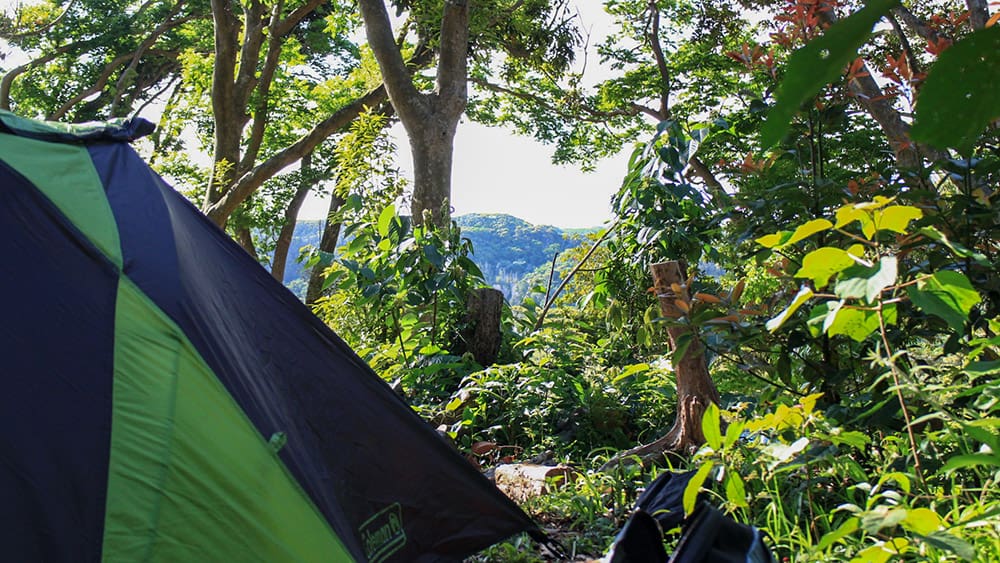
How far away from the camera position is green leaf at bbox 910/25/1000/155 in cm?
32

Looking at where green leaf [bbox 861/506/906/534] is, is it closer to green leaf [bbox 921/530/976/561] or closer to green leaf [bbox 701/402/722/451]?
green leaf [bbox 921/530/976/561]

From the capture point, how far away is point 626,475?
287cm

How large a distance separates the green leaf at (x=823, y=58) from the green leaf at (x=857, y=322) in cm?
157

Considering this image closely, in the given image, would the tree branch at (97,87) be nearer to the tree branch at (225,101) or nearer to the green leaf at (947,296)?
the tree branch at (225,101)

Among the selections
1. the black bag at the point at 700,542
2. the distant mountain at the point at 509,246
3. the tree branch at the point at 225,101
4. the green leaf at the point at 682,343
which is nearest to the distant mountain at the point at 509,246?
the distant mountain at the point at 509,246

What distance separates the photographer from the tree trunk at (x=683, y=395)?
2.97 metres

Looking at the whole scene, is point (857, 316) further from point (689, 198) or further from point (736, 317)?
point (689, 198)

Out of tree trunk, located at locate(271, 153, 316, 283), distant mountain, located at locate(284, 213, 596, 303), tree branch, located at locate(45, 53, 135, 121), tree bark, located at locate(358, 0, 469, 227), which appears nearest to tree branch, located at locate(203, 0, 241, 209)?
tree trunk, located at locate(271, 153, 316, 283)

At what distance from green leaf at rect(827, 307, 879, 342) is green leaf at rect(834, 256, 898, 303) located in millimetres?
134

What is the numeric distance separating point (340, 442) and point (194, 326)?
0.60 meters

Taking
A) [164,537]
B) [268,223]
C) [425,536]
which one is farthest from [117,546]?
[268,223]

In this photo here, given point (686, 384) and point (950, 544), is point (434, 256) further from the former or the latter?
point (950, 544)

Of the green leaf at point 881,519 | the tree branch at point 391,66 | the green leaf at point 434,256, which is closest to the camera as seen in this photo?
the green leaf at point 881,519

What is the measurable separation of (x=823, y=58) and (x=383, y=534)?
2.06 meters
